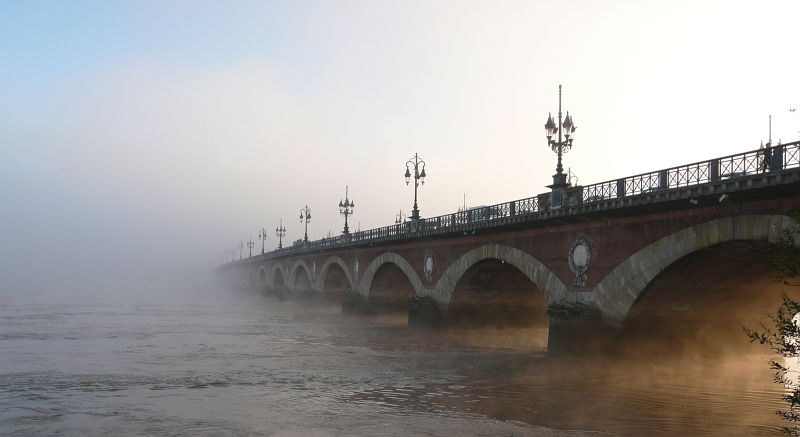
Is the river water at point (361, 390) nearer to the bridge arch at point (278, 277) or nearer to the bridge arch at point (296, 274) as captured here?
the bridge arch at point (296, 274)

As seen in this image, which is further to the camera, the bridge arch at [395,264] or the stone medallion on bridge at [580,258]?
the bridge arch at [395,264]

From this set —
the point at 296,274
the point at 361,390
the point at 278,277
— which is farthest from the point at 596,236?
the point at 278,277

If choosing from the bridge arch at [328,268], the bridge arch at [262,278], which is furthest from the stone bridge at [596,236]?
the bridge arch at [262,278]

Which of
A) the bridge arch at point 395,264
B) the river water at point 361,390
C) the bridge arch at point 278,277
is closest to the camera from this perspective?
the river water at point 361,390

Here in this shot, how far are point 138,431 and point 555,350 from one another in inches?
601

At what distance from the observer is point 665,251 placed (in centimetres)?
2059

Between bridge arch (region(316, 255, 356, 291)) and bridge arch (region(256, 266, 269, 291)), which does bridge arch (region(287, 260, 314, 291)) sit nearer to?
bridge arch (region(316, 255, 356, 291))

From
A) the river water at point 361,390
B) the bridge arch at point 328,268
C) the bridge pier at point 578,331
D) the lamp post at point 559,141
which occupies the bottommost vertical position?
the river water at point 361,390

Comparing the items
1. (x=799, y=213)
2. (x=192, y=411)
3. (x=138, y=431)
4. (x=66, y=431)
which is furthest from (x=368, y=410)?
(x=799, y=213)

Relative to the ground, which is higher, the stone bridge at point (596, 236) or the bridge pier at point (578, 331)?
the stone bridge at point (596, 236)

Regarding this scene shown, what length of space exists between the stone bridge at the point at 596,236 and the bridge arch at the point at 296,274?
2671 centimetres

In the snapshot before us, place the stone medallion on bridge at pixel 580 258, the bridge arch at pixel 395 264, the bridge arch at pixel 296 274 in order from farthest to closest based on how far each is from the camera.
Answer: the bridge arch at pixel 296 274
the bridge arch at pixel 395 264
the stone medallion on bridge at pixel 580 258

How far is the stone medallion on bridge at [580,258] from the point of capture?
24453 mm

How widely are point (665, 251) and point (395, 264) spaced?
85.6ft
